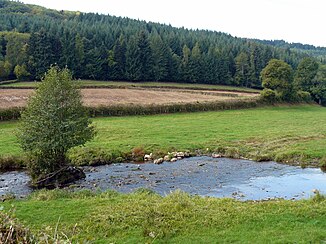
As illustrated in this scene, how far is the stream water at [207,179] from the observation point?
28.3 metres

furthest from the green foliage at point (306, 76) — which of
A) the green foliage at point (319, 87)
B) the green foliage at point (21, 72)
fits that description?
the green foliage at point (21, 72)

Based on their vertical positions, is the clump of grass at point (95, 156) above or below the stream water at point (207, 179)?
below

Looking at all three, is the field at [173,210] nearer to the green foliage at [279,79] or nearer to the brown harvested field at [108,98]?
the brown harvested field at [108,98]

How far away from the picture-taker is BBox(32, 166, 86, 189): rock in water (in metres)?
30.1

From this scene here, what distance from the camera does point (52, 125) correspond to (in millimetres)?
31266

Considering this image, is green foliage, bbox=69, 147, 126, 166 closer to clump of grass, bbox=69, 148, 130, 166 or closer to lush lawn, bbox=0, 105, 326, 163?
clump of grass, bbox=69, 148, 130, 166

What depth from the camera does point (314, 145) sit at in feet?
136

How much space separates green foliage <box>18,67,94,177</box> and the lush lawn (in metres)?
8.53

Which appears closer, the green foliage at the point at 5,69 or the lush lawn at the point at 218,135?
the lush lawn at the point at 218,135

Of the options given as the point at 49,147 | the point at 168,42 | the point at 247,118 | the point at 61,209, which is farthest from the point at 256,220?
the point at 168,42

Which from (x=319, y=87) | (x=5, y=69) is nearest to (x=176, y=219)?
(x=5, y=69)

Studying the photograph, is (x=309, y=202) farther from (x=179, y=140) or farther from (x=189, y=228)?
(x=179, y=140)

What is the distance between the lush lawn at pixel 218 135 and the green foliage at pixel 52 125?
8.53m

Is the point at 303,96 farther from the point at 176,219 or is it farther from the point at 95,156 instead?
the point at 176,219
